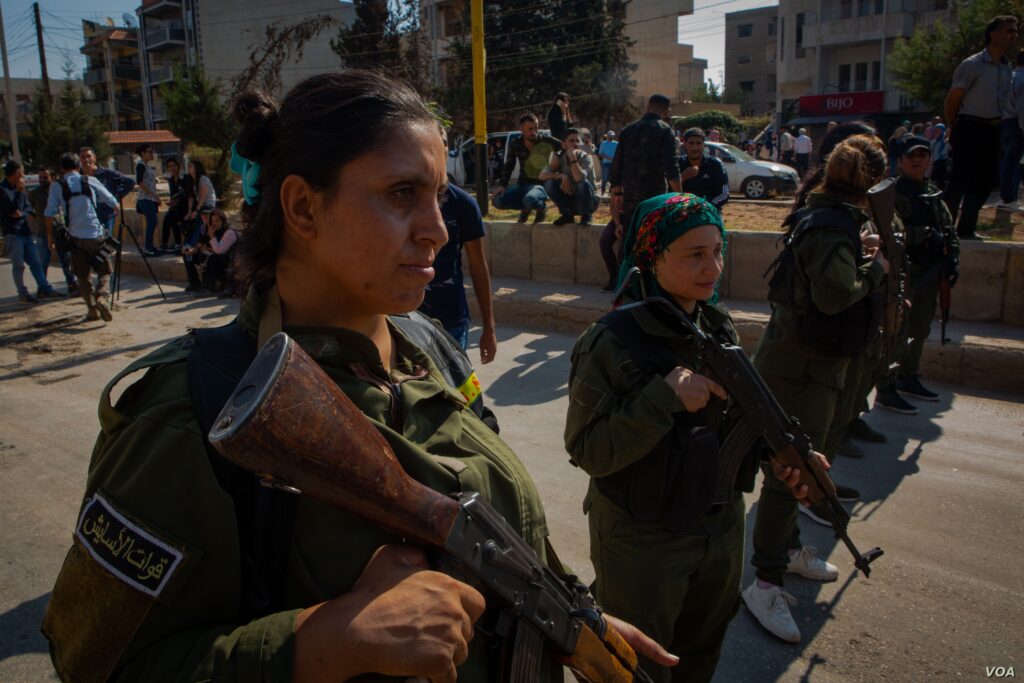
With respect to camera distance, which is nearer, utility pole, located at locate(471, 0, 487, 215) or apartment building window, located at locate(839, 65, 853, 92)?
utility pole, located at locate(471, 0, 487, 215)

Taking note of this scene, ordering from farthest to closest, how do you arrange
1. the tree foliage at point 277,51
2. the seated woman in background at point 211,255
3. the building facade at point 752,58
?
the building facade at point 752,58, the tree foliage at point 277,51, the seated woman in background at point 211,255

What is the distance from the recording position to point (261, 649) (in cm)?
91

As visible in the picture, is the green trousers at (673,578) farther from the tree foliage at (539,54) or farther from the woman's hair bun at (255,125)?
the tree foliage at (539,54)

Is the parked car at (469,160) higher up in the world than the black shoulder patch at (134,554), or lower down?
higher up

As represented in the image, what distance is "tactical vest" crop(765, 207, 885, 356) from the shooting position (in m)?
3.18

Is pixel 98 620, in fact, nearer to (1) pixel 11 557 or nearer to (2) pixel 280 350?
(2) pixel 280 350

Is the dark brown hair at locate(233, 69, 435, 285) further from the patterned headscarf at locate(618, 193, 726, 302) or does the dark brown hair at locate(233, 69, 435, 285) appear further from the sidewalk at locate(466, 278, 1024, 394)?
the sidewalk at locate(466, 278, 1024, 394)

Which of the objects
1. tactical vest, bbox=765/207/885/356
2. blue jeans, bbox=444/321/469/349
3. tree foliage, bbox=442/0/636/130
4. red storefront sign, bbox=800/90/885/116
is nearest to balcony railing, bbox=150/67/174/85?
tree foliage, bbox=442/0/636/130

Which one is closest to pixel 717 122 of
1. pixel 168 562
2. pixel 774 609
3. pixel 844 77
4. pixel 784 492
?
pixel 844 77

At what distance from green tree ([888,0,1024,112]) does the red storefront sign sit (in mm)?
8438

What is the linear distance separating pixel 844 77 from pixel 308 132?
2050 inches

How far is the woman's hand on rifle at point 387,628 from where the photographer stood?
91 centimetres

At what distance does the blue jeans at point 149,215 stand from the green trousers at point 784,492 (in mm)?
13173

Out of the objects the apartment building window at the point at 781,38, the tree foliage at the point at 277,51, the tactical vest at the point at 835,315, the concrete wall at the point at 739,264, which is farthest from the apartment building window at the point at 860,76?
the tactical vest at the point at 835,315
